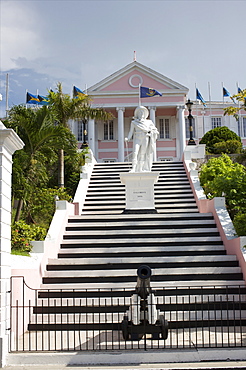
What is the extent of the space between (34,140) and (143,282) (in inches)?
371

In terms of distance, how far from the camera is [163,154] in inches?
1236

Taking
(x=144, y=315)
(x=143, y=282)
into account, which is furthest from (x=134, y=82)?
(x=144, y=315)

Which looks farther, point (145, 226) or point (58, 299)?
point (145, 226)

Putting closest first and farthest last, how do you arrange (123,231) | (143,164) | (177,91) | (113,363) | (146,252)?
(113,363) < (146,252) < (123,231) < (143,164) < (177,91)

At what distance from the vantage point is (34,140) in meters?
15.4

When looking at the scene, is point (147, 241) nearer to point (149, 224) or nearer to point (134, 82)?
point (149, 224)

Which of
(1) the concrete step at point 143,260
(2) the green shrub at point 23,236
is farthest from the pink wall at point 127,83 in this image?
(1) the concrete step at point 143,260

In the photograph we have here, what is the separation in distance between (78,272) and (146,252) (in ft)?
5.81

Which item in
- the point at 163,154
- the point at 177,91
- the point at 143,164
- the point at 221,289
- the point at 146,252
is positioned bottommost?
the point at 221,289

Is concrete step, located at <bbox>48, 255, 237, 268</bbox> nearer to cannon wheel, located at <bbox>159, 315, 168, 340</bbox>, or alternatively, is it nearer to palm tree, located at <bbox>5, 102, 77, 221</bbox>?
cannon wheel, located at <bbox>159, 315, 168, 340</bbox>

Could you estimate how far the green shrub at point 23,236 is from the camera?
10617mm

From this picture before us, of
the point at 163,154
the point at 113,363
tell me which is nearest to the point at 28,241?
the point at 113,363

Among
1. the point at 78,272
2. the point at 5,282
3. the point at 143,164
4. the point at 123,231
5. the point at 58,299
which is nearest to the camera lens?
the point at 5,282

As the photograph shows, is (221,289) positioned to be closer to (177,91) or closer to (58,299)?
(58,299)
